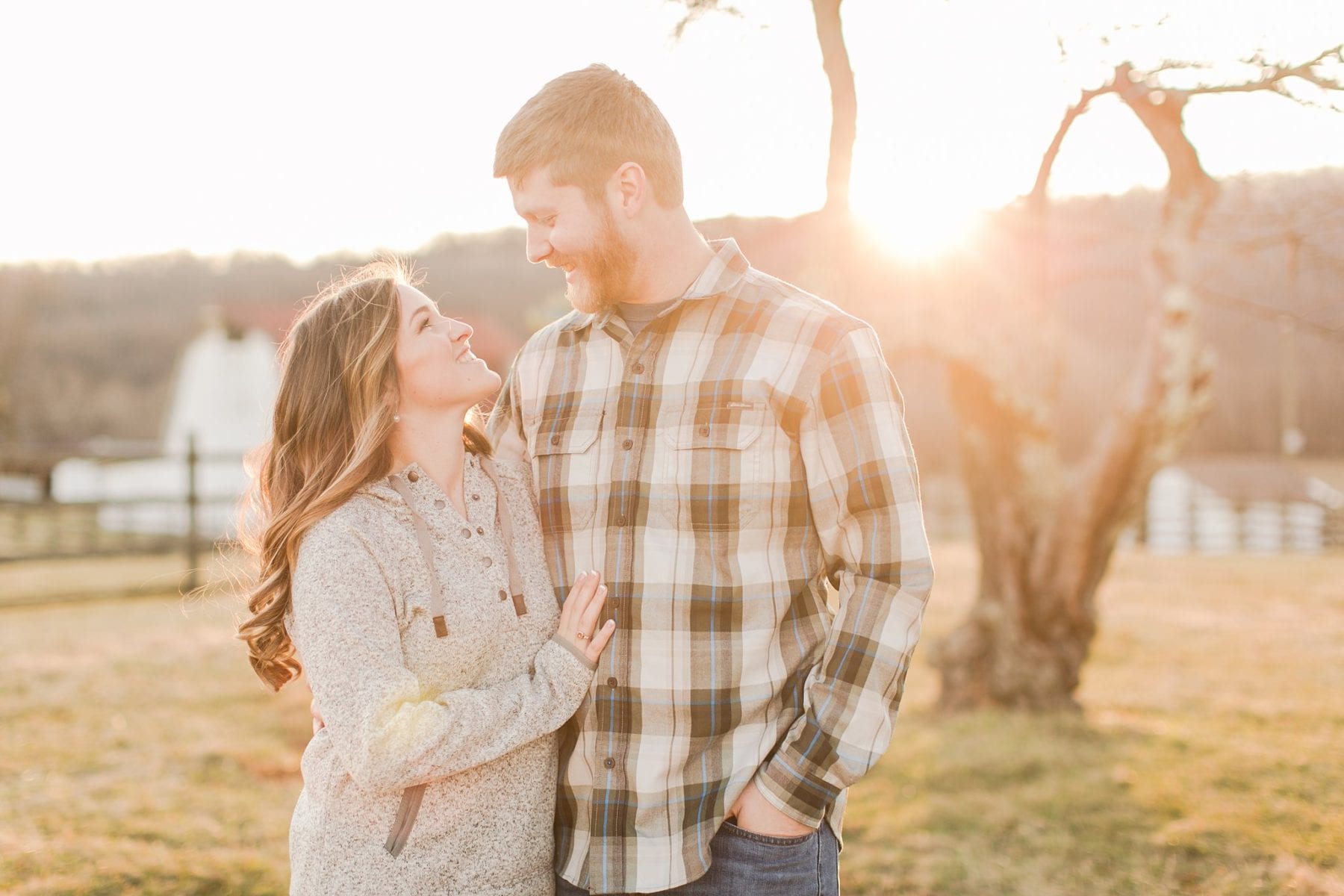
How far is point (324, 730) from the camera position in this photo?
1768 mm

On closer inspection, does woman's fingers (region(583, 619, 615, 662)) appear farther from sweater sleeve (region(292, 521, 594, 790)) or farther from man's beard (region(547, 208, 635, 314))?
man's beard (region(547, 208, 635, 314))

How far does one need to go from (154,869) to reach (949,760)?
11.4 feet

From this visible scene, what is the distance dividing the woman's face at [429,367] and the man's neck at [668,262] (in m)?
0.34

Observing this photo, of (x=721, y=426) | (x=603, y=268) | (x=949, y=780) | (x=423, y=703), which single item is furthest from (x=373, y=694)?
(x=949, y=780)

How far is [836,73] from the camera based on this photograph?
386cm

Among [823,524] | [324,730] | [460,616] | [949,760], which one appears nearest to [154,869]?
[324,730]

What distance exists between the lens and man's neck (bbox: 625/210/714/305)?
1981 mm

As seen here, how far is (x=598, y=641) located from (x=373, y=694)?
1.30ft

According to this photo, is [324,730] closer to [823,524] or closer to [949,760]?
[823,524]

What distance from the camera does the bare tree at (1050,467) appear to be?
518 cm

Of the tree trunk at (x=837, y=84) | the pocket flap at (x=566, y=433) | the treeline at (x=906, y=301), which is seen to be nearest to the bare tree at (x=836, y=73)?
the tree trunk at (x=837, y=84)

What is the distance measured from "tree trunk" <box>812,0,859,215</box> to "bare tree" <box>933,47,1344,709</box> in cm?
137

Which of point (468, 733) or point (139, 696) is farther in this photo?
point (139, 696)

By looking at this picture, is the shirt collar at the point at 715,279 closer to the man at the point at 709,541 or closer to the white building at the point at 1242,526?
the man at the point at 709,541
